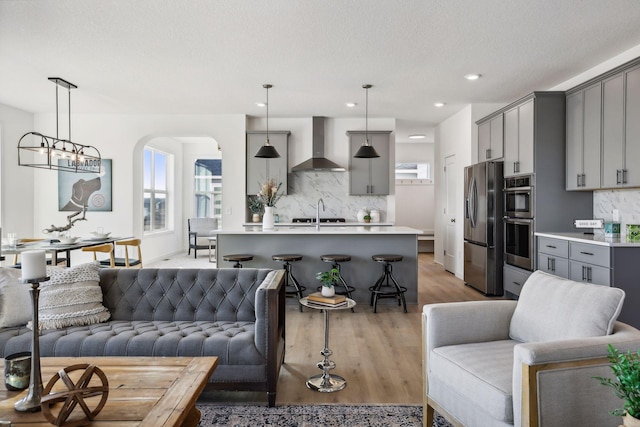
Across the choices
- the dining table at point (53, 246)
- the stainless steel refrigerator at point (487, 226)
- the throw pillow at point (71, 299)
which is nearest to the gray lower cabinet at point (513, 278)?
the stainless steel refrigerator at point (487, 226)

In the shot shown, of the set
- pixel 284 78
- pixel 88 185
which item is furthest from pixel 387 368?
pixel 88 185

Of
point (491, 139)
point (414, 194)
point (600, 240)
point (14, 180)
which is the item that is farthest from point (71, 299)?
point (414, 194)

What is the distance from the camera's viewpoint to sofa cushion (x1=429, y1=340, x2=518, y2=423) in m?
1.63

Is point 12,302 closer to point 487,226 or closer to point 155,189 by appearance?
point 487,226

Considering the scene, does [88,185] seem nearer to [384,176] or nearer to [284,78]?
[284,78]

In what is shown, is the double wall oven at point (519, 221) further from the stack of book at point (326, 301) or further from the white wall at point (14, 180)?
the white wall at point (14, 180)

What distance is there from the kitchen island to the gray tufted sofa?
6.44 ft

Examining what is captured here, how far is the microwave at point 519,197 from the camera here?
185 inches

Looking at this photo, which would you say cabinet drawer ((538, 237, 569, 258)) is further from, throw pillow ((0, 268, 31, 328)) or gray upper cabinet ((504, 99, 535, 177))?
throw pillow ((0, 268, 31, 328))

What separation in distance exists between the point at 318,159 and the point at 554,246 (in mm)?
3875

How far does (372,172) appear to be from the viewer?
7141 mm

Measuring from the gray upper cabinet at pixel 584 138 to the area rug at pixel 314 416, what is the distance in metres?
3.22

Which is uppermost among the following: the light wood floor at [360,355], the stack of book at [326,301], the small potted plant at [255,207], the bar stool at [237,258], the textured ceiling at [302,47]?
the textured ceiling at [302,47]

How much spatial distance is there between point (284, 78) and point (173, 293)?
9.99 ft
